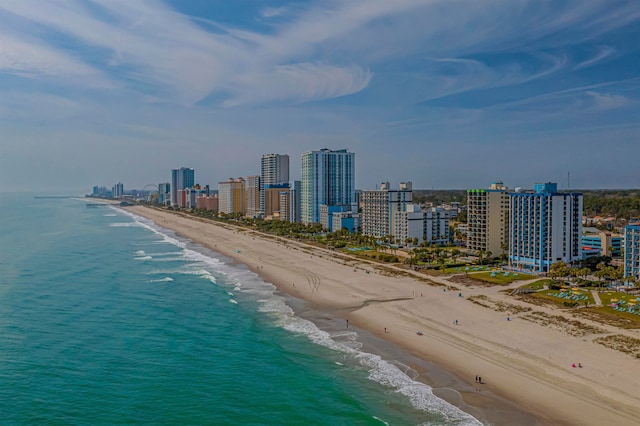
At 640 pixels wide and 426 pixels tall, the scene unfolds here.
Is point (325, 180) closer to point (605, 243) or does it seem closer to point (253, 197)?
point (253, 197)

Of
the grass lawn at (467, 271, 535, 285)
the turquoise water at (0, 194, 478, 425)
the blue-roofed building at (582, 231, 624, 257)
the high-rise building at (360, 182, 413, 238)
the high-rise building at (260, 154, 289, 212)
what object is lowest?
the turquoise water at (0, 194, 478, 425)

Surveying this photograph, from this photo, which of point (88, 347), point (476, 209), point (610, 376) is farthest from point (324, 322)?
point (476, 209)

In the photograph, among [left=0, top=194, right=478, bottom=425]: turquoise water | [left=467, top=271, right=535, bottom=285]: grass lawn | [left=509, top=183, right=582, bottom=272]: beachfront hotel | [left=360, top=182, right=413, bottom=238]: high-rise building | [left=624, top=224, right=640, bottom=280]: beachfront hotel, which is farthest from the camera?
[left=360, top=182, right=413, bottom=238]: high-rise building

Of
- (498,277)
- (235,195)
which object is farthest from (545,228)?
(235,195)

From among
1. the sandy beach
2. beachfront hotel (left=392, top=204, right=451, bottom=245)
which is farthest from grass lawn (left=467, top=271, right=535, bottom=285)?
beachfront hotel (left=392, top=204, right=451, bottom=245)

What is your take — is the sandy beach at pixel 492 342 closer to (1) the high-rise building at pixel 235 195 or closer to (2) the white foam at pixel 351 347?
(2) the white foam at pixel 351 347

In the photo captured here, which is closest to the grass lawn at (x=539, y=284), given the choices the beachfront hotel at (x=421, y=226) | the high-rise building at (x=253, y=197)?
the beachfront hotel at (x=421, y=226)

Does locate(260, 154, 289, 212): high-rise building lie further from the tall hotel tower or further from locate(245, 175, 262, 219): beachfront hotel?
the tall hotel tower
